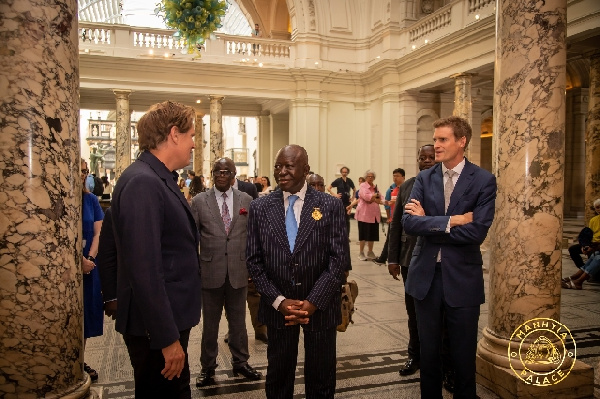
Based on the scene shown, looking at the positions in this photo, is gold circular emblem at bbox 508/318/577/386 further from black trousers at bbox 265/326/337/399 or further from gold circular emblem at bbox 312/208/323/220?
gold circular emblem at bbox 312/208/323/220

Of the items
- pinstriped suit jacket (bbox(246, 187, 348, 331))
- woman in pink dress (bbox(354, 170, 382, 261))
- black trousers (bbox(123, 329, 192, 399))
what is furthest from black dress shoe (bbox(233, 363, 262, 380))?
woman in pink dress (bbox(354, 170, 382, 261))

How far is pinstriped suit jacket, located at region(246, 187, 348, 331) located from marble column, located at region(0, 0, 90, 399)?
1.03m

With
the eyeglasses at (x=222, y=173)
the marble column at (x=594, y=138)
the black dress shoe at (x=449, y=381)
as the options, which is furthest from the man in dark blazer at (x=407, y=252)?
the marble column at (x=594, y=138)

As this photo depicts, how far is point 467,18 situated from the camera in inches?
493

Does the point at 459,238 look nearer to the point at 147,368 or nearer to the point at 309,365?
the point at 309,365

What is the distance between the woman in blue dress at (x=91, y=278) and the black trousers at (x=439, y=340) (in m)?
2.44

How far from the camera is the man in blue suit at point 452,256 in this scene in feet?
9.42

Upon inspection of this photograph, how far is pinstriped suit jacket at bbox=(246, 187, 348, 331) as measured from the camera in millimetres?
2701

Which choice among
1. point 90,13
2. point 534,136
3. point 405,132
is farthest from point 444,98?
point 90,13

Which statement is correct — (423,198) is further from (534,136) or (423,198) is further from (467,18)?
(467,18)

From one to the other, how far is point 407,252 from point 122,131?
14.2m

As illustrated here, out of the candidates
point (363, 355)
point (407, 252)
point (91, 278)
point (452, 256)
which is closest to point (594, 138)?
point (407, 252)

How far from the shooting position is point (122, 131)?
52.9ft

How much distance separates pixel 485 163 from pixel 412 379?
64.7 feet
